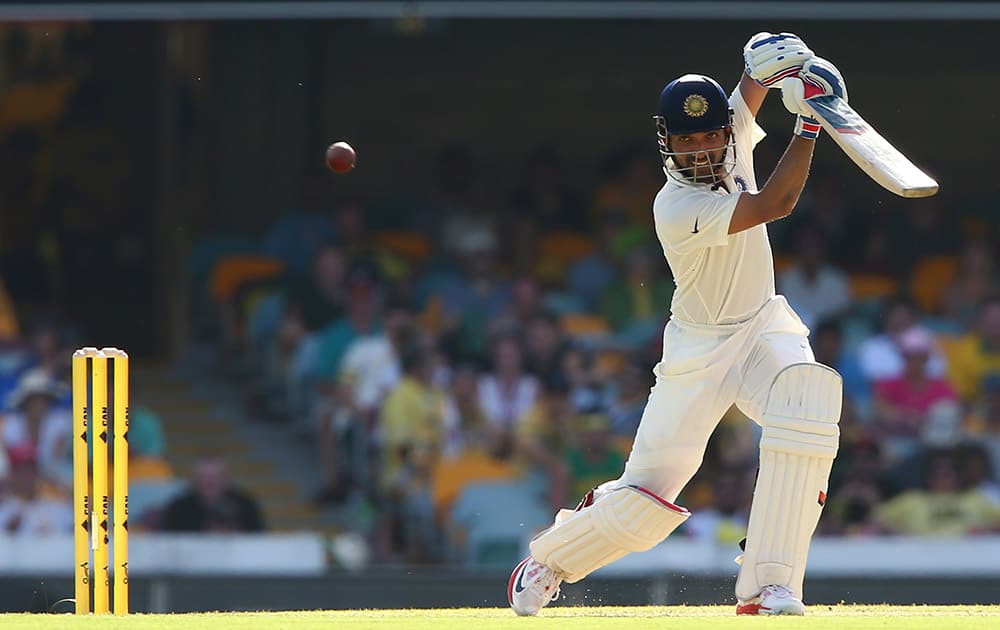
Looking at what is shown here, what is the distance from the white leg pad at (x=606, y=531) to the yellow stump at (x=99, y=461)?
1143 millimetres

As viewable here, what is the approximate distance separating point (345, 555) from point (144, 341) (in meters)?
3.35

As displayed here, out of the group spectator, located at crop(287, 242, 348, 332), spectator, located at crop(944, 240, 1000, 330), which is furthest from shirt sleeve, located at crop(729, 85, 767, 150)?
spectator, located at crop(944, 240, 1000, 330)

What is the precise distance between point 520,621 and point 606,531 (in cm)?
52

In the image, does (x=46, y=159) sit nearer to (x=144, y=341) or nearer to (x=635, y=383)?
(x=144, y=341)

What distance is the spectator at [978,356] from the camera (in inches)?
388

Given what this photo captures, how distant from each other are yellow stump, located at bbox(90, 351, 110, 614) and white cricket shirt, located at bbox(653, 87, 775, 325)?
1.52m

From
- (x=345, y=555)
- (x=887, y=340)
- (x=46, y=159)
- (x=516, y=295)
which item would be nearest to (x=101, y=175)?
(x=46, y=159)

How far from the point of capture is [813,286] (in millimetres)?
10367

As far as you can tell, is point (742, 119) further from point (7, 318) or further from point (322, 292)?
point (7, 318)

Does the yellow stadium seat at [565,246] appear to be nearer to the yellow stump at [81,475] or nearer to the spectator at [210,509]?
the spectator at [210,509]

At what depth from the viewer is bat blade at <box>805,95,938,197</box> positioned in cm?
439

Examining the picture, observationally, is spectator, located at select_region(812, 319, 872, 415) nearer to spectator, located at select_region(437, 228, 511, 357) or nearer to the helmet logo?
spectator, located at select_region(437, 228, 511, 357)

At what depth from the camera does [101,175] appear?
11.7 metres

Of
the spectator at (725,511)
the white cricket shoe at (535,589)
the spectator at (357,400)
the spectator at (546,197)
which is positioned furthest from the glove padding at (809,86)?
the spectator at (546,197)
